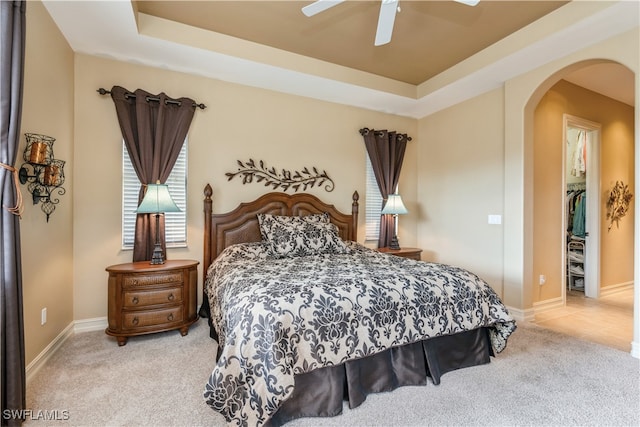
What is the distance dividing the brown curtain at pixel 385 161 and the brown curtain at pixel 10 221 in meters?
3.54

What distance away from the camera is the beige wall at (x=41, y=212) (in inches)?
85.6

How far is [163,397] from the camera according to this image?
6.40 feet

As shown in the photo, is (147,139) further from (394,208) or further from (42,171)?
(394,208)

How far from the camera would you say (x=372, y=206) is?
4.53 meters

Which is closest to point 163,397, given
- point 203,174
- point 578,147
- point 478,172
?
point 203,174

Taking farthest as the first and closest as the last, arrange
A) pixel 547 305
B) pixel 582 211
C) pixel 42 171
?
pixel 582 211 → pixel 547 305 → pixel 42 171

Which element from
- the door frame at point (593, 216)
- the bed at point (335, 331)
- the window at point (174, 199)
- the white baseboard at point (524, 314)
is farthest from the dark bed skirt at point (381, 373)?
the door frame at point (593, 216)

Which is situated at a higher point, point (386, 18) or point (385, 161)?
point (386, 18)

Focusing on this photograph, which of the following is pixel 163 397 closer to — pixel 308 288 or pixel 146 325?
pixel 146 325

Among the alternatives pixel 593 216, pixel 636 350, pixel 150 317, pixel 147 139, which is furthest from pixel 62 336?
pixel 593 216

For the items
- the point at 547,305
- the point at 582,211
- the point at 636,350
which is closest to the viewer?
the point at 636,350

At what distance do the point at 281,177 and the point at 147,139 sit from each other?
4.93 ft

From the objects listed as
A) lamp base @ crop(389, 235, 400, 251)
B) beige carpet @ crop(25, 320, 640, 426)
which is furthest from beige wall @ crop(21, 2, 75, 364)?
lamp base @ crop(389, 235, 400, 251)

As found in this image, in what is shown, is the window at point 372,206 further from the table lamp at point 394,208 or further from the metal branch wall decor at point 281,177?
the metal branch wall decor at point 281,177
